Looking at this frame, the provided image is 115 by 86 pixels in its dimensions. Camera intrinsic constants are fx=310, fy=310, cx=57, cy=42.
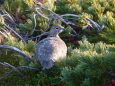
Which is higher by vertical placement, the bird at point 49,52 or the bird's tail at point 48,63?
the bird at point 49,52

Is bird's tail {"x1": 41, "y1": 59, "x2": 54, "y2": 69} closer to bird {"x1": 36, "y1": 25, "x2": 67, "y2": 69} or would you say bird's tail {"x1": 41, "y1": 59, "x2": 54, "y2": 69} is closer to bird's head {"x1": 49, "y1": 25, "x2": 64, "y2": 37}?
bird {"x1": 36, "y1": 25, "x2": 67, "y2": 69}

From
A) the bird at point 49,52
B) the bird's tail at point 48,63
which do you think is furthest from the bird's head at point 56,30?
the bird's tail at point 48,63

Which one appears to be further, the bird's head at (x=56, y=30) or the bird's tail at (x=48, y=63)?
the bird's head at (x=56, y=30)

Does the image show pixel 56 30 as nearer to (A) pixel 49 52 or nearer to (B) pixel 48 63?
(A) pixel 49 52

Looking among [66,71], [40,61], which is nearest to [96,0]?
[40,61]

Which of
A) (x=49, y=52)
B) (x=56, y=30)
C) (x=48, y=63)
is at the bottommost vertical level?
(x=48, y=63)

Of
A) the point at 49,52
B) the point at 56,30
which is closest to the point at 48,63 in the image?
the point at 49,52

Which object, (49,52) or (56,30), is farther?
(56,30)

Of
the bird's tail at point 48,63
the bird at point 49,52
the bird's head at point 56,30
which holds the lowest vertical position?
the bird's tail at point 48,63

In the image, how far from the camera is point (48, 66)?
12.2ft

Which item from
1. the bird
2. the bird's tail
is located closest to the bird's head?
the bird

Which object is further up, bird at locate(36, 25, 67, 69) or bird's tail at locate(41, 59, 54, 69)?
bird at locate(36, 25, 67, 69)

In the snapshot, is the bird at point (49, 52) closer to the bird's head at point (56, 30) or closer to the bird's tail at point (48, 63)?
the bird's tail at point (48, 63)

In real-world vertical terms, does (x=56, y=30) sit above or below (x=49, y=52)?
above
